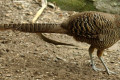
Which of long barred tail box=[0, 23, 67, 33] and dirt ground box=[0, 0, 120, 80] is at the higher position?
long barred tail box=[0, 23, 67, 33]

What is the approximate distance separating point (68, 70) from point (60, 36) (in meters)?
1.69

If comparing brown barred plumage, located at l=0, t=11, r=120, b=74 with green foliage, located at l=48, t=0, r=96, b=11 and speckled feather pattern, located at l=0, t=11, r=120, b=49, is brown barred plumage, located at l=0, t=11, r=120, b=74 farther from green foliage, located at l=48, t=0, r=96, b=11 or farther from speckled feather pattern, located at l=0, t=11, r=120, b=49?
green foliage, located at l=48, t=0, r=96, b=11

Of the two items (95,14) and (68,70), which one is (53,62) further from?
(95,14)

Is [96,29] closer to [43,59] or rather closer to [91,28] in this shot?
[91,28]

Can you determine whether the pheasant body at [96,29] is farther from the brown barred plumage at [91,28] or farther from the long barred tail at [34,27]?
the long barred tail at [34,27]

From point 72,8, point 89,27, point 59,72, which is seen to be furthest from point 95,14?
point 72,8

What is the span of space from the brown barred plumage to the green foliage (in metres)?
3.24

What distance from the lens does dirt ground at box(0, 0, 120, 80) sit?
16.2 ft

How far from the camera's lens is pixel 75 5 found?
8.41 m

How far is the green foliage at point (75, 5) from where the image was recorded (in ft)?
27.3

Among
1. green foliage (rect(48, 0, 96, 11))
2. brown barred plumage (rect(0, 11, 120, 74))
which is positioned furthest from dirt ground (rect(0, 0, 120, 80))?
green foliage (rect(48, 0, 96, 11))

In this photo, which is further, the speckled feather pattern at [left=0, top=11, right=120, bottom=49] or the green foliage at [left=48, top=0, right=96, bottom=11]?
the green foliage at [left=48, top=0, right=96, bottom=11]

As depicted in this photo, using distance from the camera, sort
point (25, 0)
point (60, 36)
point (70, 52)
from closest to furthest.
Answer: point (70, 52)
point (60, 36)
point (25, 0)

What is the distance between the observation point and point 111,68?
5.57 meters
